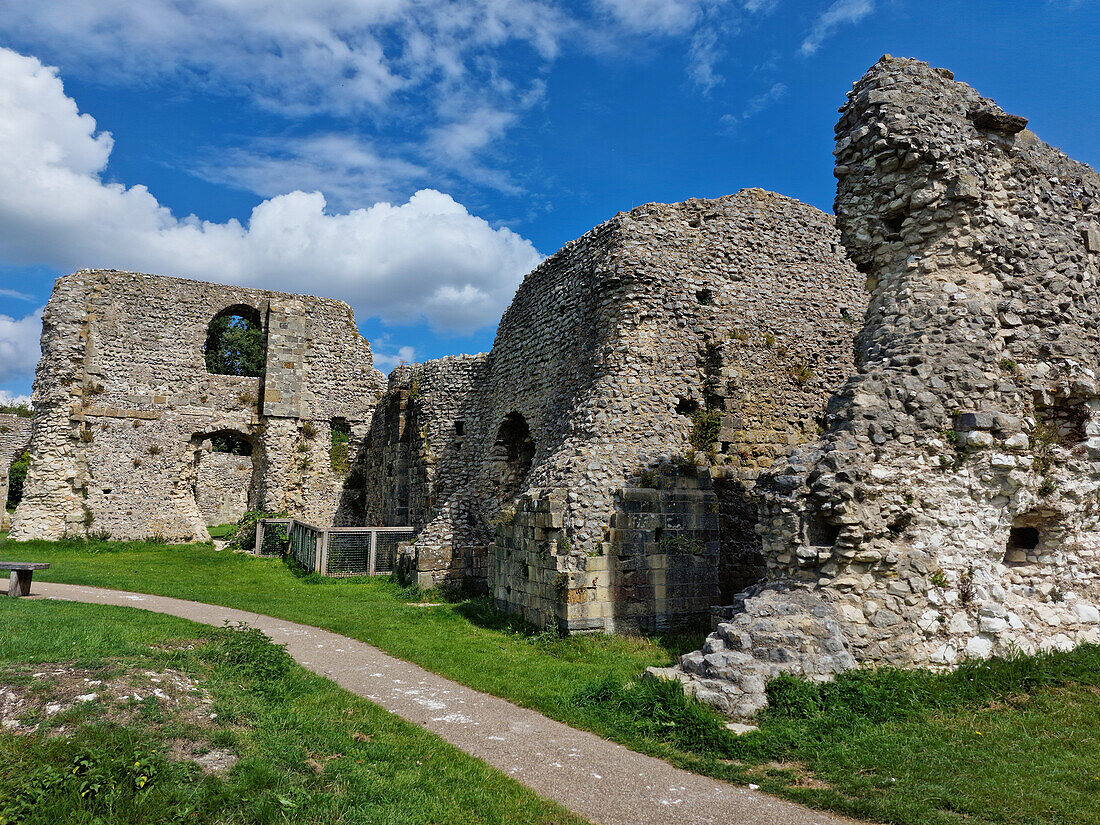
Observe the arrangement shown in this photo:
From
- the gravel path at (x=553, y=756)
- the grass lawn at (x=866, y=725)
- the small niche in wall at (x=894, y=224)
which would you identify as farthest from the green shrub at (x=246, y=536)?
the small niche in wall at (x=894, y=224)

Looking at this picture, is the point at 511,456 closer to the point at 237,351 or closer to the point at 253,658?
the point at 253,658

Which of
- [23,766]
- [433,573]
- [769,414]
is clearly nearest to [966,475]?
[769,414]

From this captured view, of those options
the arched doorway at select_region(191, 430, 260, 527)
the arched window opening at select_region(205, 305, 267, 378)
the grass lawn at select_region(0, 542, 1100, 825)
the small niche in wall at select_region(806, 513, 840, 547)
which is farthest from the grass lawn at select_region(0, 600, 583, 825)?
the arched window opening at select_region(205, 305, 267, 378)

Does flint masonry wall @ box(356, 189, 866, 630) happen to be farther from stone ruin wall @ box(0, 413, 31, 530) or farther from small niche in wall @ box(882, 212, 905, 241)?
stone ruin wall @ box(0, 413, 31, 530)

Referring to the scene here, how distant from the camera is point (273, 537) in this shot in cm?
2027

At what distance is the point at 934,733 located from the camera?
5789mm

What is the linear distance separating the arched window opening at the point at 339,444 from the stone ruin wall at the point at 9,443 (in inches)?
643

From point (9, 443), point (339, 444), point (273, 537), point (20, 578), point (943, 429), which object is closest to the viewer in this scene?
point (943, 429)

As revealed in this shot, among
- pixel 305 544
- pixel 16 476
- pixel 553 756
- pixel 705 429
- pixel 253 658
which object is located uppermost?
pixel 705 429

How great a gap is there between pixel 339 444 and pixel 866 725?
804 inches

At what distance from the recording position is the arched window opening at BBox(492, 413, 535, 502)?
631 inches

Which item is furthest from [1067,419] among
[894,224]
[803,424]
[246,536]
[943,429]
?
[246,536]

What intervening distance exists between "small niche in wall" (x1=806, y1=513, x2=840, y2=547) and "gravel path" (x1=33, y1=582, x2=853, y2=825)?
10.2ft

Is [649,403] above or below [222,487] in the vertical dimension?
above
